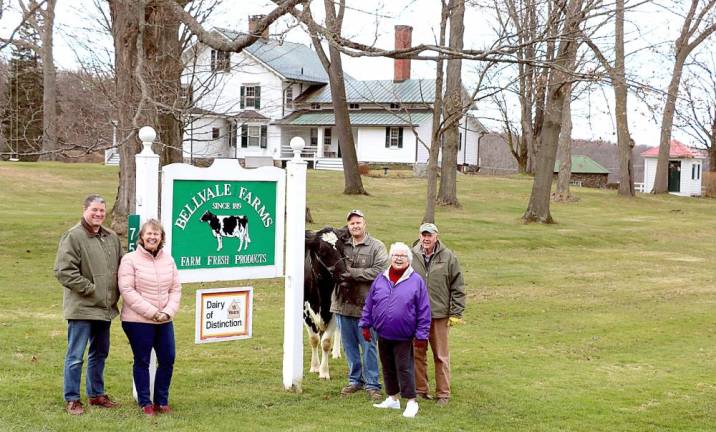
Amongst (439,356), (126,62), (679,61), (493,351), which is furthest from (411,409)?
(679,61)

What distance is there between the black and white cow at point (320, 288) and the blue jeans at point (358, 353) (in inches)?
17.6

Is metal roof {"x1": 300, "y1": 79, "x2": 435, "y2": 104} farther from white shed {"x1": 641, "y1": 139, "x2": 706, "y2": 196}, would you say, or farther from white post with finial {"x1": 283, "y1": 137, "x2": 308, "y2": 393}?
white post with finial {"x1": 283, "y1": 137, "x2": 308, "y2": 393}

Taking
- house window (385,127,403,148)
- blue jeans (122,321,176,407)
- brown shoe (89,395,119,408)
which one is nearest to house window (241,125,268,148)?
house window (385,127,403,148)

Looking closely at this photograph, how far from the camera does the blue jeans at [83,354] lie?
791 centimetres

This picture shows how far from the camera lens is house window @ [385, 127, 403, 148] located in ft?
201

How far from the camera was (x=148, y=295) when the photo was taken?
25.6 ft

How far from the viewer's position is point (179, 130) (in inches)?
797

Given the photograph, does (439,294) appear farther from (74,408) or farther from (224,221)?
(74,408)

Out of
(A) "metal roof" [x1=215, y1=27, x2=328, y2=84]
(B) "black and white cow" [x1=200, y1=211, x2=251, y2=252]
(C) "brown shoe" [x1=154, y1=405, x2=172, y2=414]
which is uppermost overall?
(A) "metal roof" [x1=215, y1=27, x2=328, y2=84]

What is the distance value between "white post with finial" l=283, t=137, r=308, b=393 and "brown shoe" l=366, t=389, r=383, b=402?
28.5 inches

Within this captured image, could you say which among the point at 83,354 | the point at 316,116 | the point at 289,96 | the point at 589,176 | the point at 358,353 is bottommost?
the point at 358,353

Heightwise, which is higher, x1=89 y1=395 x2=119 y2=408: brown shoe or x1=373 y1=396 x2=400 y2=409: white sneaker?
x1=89 y1=395 x2=119 y2=408: brown shoe

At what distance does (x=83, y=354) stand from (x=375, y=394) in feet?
9.38

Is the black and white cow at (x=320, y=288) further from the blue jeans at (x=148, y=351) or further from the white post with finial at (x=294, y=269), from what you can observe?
the blue jeans at (x=148, y=351)
